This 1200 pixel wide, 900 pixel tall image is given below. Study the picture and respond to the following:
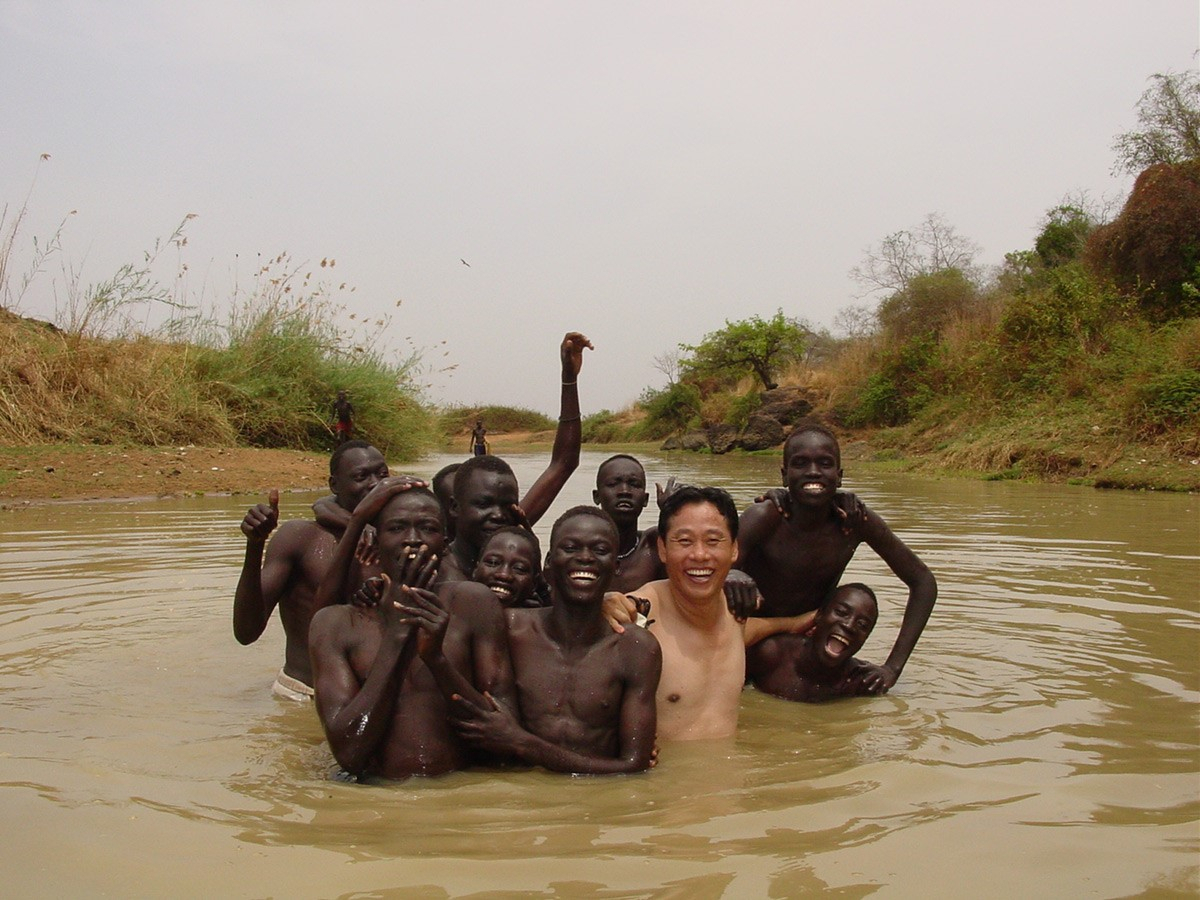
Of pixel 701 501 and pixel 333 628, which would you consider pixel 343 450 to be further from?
pixel 701 501

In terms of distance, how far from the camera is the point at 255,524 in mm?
3816

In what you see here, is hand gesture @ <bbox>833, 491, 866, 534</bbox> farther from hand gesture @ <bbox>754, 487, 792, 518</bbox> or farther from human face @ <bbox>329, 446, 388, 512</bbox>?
human face @ <bbox>329, 446, 388, 512</bbox>

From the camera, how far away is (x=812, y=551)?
4668mm

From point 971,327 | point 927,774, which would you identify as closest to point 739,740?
point 927,774

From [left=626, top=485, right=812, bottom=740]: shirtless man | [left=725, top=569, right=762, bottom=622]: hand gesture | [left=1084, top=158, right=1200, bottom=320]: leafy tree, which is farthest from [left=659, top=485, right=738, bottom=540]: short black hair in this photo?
[left=1084, top=158, right=1200, bottom=320]: leafy tree

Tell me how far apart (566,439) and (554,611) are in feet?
6.30

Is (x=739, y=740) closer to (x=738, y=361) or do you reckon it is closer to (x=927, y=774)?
(x=927, y=774)

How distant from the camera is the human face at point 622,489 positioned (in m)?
4.80

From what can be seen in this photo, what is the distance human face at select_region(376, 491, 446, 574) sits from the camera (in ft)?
11.2

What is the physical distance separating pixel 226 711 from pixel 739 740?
6.54 ft

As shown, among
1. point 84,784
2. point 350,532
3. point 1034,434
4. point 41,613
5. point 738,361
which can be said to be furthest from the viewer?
point 738,361

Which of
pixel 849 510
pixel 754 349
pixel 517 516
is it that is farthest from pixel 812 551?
pixel 754 349

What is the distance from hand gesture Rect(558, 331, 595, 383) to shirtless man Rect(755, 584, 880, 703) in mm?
1628

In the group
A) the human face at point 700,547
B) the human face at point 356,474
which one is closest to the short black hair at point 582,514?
the human face at point 700,547
